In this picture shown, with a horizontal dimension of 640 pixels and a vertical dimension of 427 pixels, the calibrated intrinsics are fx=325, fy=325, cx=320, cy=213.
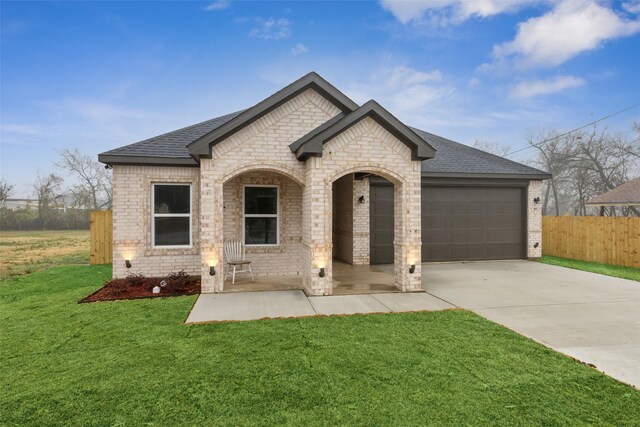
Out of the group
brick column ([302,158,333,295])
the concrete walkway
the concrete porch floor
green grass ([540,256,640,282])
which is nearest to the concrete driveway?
green grass ([540,256,640,282])

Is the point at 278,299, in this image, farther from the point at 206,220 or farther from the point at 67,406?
the point at 67,406

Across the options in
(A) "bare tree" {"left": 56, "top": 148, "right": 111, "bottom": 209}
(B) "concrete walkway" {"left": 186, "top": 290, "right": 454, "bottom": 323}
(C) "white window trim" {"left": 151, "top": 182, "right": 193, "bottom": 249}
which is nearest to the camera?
(B) "concrete walkway" {"left": 186, "top": 290, "right": 454, "bottom": 323}

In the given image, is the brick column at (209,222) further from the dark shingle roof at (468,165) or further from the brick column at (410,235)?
the dark shingle roof at (468,165)

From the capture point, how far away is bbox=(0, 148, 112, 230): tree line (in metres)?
22.5

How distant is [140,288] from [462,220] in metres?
10.3

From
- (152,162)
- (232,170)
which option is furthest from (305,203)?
(152,162)

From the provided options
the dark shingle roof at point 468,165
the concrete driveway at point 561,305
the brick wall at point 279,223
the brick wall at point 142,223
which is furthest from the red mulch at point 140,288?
the dark shingle roof at point 468,165

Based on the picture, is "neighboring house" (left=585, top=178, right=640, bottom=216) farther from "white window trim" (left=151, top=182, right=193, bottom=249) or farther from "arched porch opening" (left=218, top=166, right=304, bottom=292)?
"white window trim" (left=151, top=182, right=193, bottom=249)

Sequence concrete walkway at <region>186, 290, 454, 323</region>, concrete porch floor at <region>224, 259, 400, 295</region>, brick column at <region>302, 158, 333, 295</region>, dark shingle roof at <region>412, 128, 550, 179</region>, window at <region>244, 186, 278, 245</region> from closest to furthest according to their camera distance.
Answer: concrete walkway at <region>186, 290, 454, 323</region> < brick column at <region>302, 158, 333, 295</region> < concrete porch floor at <region>224, 259, 400, 295</region> < window at <region>244, 186, 278, 245</region> < dark shingle roof at <region>412, 128, 550, 179</region>

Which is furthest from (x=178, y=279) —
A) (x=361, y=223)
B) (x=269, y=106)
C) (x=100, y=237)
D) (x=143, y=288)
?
(x=361, y=223)

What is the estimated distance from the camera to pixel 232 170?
714 centimetres

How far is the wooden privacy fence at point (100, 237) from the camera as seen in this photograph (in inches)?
432

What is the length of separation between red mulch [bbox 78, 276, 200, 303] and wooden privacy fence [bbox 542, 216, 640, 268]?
1338cm

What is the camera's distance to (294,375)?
11.4ft
